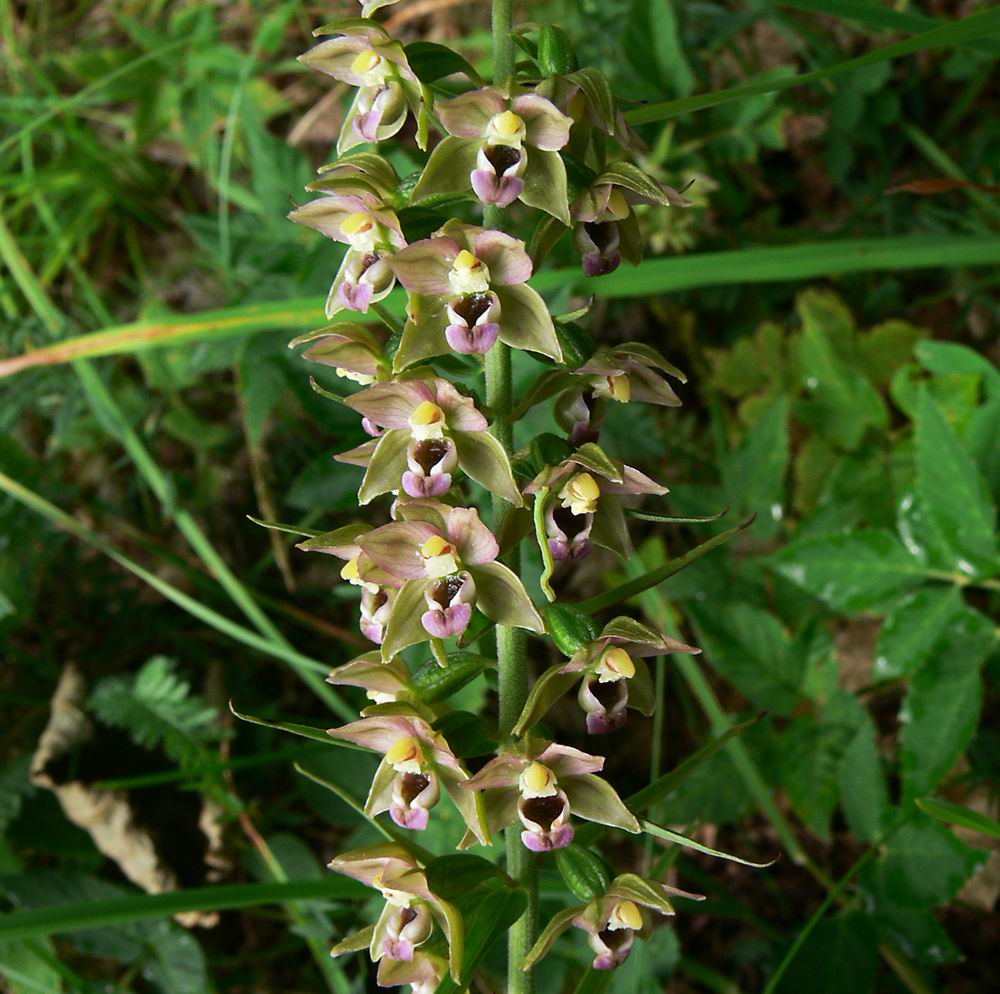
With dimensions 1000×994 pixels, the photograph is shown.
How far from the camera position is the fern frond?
2576 mm

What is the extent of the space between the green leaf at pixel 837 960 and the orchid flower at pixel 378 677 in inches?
44.5

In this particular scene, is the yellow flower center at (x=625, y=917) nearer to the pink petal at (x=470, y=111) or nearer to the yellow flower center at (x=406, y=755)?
the yellow flower center at (x=406, y=755)

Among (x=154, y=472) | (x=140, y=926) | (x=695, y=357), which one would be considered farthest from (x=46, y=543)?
(x=695, y=357)

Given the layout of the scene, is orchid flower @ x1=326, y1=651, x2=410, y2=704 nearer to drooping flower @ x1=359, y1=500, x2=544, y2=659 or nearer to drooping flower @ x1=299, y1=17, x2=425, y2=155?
drooping flower @ x1=359, y1=500, x2=544, y2=659

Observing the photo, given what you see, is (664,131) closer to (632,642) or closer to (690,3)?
(690,3)

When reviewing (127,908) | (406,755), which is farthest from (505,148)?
(127,908)

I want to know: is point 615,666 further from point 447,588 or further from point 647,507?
point 647,507

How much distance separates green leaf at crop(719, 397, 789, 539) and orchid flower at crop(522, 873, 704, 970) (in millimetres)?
1306

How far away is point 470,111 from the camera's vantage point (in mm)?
1313

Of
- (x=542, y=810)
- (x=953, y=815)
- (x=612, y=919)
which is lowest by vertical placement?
(x=612, y=919)

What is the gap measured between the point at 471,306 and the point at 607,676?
0.50 metres

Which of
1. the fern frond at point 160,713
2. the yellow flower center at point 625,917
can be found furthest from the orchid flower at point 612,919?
the fern frond at point 160,713

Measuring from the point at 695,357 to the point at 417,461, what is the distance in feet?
7.14

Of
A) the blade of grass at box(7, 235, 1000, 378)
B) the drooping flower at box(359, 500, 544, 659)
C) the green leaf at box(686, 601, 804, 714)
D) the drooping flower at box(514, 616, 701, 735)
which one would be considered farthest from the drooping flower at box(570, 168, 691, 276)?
the green leaf at box(686, 601, 804, 714)
